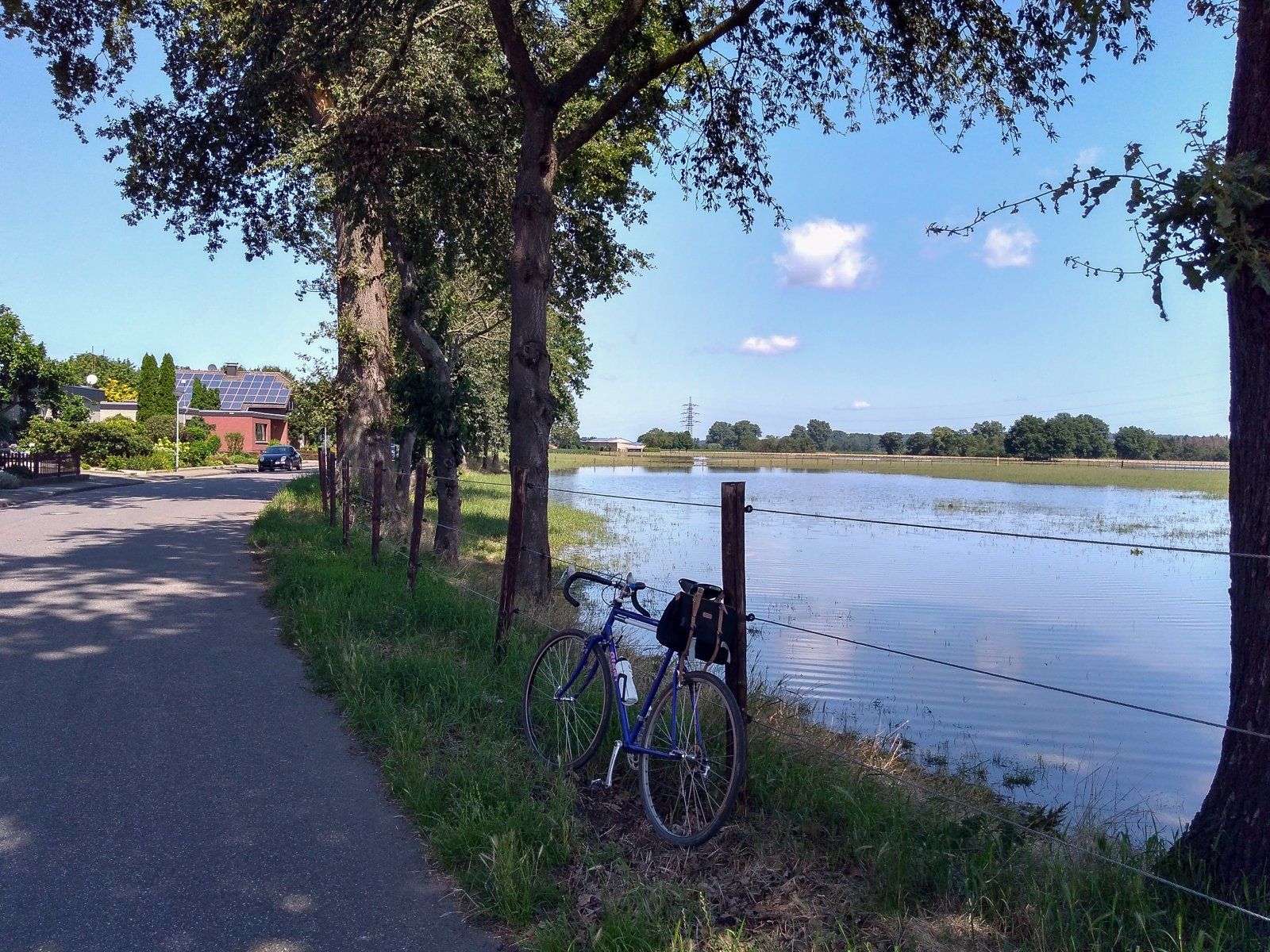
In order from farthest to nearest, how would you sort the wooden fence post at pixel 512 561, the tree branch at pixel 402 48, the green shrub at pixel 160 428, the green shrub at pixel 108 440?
the green shrub at pixel 160 428, the green shrub at pixel 108 440, the tree branch at pixel 402 48, the wooden fence post at pixel 512 561

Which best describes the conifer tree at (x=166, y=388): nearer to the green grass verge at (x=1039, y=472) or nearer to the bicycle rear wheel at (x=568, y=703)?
the green grass verge at (x=1039, y=472)

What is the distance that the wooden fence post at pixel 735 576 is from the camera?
189 inches

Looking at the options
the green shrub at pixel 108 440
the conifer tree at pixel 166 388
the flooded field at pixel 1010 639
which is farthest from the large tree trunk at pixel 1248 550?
the conifer tree at pixel 166 388

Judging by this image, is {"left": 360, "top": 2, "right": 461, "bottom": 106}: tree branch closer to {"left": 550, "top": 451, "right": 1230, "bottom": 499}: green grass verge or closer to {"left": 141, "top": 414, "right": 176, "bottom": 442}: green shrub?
{"left": 550, "top": 451, "right": 1230, "bottom": 499}: green grass verge

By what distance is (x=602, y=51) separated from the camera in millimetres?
9812

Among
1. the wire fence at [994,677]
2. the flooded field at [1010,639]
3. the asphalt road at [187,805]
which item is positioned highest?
the wire fence at [994,677]

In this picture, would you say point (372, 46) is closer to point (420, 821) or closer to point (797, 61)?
point (797, 61)

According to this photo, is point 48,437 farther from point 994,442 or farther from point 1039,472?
point 994,442

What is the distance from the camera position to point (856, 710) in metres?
8.98

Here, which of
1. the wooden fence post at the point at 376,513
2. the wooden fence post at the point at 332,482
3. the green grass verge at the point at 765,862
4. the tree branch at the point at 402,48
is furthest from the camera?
the wooden fence post at the point at 332,482

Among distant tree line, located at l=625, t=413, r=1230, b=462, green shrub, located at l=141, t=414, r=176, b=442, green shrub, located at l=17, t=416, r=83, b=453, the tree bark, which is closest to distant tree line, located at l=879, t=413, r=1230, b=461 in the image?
distant tree line, located at l=625, t=413, r=1230, b=462

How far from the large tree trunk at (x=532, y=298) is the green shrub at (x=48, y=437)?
104ft

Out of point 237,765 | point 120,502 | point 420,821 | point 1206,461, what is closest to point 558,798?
point 420,821

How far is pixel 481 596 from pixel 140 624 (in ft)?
10.6
